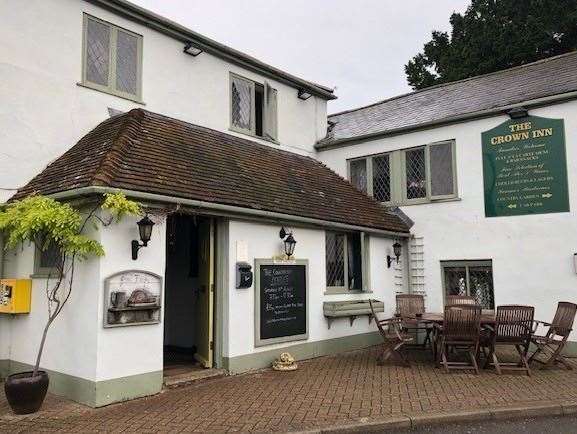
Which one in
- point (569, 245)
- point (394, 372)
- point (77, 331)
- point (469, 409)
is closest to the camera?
point (469, 409)

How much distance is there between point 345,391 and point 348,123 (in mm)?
9769

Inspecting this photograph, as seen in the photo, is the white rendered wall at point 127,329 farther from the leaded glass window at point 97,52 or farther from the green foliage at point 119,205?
the leaded glass window at point 97,52

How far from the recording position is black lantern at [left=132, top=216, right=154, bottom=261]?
21.9 feet

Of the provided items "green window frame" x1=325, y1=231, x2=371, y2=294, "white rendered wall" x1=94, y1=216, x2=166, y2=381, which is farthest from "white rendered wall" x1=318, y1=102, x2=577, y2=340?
"white rendered wall" x1=94, y1=216, x2=166, y2=381

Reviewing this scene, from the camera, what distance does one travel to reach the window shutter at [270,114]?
12.7 meters

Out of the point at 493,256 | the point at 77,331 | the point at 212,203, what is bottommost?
the point at 77,331

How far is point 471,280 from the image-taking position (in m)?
11.3

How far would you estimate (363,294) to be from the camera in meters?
10.9

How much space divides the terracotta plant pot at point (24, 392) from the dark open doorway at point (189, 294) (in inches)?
89.1

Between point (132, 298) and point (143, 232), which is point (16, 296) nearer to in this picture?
point (132, 298)

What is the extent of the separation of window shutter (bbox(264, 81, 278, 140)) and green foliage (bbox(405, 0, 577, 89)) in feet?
46.8

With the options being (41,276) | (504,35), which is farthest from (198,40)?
(504,35)

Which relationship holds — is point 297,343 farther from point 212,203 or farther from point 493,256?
point 493,256

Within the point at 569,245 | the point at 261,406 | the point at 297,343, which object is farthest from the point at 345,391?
the point at 569,245
